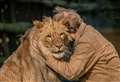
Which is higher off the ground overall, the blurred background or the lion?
the lion

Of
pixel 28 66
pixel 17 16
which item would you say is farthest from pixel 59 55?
pixel 17 16

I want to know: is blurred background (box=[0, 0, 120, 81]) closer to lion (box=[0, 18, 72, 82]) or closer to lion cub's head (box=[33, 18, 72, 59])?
lion (box=[0, 18, 72, 82])

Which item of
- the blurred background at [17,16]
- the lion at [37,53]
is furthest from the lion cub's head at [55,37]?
the blurred background at [17,16]

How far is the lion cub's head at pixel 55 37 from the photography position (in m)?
4.67

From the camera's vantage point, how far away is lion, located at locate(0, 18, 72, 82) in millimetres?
4691

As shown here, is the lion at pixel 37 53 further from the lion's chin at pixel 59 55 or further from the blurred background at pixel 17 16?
the blurred background at pixel 17 16

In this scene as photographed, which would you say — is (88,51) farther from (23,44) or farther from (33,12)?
(33,12)

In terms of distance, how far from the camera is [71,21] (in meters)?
4.89

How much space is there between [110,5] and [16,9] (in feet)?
28.8

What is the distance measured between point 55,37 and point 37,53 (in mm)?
247

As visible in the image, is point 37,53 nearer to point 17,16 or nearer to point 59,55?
point 59,55

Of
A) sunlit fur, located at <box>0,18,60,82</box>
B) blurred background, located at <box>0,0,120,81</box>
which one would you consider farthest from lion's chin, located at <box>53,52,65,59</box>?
blurred background, located at <box>0,0,120,81</box>

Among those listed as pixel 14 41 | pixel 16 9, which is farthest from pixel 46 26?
pixel 16 9

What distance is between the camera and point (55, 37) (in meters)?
4.67
